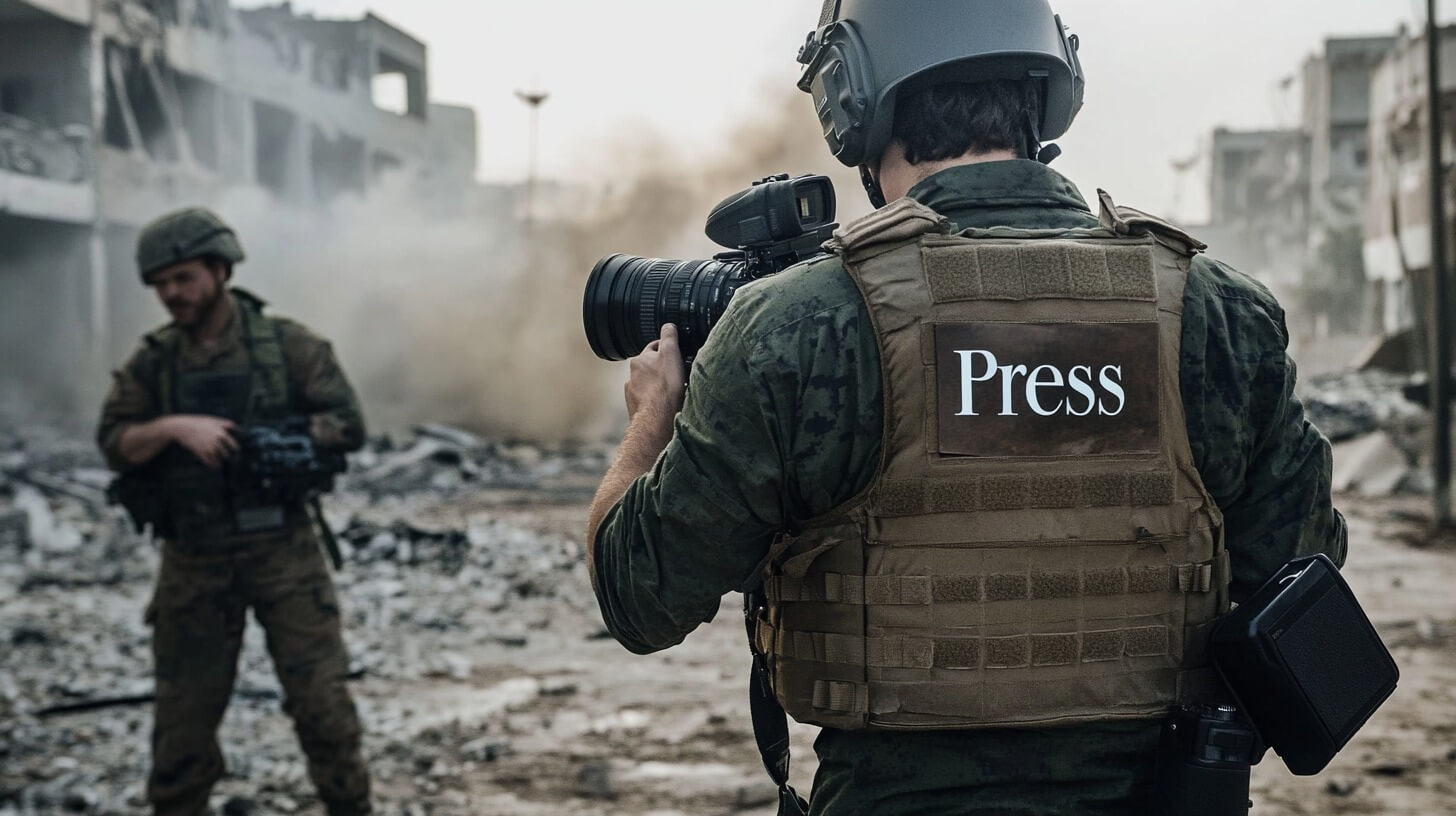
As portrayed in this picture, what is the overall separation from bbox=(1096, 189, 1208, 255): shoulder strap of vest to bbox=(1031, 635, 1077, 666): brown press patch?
46 cm

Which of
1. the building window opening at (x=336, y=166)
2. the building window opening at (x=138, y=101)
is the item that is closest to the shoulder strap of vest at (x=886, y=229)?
the building window opening at (x=138, y=101)

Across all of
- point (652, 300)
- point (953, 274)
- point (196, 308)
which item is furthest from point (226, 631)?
point (953, 274)

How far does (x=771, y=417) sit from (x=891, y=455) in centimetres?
13

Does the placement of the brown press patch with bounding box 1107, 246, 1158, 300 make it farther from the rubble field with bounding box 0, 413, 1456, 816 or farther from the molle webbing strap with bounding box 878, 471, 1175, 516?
the rubble field with bounding box 0, 413, 1456, 816

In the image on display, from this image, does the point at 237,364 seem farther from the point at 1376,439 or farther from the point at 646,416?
the point at 1376,439

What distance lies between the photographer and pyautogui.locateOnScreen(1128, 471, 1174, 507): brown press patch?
1.50 m

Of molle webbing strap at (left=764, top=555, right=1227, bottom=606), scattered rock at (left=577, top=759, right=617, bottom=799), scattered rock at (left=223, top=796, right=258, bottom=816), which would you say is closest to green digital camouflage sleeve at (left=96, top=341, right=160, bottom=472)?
scattered rock at (left=223, top=796, right=258, bottom=816)

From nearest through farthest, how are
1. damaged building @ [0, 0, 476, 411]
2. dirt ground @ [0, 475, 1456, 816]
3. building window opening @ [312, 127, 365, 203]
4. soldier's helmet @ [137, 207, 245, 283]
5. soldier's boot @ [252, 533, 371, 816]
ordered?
soldier's boot @ [252, 533, 371, 816]
soldier's helmet @ [137, 207, 245, 283]
dirt ground @ [0, 475, 1456, 816]
damaged building @ [0, 0, 476, 411]
building window opening @ [312, 127, 365, 203]

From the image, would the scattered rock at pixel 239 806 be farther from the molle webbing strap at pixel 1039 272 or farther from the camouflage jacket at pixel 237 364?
the molle webbing strap at pixel 1039 272

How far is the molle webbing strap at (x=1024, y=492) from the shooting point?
146cm

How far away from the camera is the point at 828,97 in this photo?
1.75 metres

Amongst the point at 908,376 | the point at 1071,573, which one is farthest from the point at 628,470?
the point at 1071,573

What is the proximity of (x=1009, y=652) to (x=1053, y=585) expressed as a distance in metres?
0.09

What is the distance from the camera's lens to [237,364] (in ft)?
14.1
